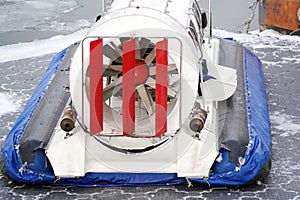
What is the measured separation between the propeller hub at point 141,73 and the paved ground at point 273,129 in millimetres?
857

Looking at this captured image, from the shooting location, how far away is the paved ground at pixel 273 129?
212 inches

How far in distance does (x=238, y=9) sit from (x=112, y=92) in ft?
27.3

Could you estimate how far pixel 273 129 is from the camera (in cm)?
647

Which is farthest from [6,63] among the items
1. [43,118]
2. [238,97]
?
[238,97]

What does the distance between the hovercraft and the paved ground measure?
0.28 ft

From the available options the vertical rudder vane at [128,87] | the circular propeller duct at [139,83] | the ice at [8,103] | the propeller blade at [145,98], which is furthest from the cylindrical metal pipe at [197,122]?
the ice at [8,103]

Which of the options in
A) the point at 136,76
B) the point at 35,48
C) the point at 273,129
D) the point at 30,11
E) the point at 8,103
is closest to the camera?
the point at 136,76

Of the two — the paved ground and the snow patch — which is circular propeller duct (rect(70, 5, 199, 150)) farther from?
the snow patch

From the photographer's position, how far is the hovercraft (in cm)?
515

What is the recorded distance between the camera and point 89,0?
1326 centimetres

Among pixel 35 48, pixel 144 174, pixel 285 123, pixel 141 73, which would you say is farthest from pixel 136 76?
pixel 35 48

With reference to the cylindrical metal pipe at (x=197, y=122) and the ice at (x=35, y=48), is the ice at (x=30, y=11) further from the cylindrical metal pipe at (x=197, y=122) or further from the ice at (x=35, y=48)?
the cylindrical metal pipe at (x=197, y=122)

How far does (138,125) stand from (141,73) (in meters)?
0.41

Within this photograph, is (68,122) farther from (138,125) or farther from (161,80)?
(161,80)
